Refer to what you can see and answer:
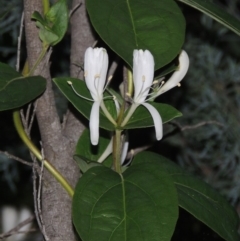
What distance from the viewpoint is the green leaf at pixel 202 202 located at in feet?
2.22

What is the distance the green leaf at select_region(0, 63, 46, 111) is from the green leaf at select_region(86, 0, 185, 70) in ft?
0.34

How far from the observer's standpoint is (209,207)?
0.71 metres

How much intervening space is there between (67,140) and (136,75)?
15 centimetres

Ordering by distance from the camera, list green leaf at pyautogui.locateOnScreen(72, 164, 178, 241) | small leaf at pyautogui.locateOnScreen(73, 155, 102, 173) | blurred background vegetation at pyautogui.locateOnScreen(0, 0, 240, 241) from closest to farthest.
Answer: green leaf at pyautogui.locateOnScreen(72, 164, 178, 241)
small leaf at pyautogui.locateOnScreen(73, 155, 102, 173)
blurred background vegetation at pyautogui.locateOnScreen(0, 0, 240, 241)

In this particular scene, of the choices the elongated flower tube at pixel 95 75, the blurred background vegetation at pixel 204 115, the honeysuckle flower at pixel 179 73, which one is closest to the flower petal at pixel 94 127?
the elongated flower tube at pixel 95 75

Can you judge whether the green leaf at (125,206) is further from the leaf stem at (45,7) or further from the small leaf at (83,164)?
the leaf stem at (45,7)

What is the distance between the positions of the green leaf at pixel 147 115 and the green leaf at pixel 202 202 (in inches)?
2.0

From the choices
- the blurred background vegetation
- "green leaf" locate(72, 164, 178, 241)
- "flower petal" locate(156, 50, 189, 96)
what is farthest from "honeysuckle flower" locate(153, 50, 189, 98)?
the blurred background vegetation

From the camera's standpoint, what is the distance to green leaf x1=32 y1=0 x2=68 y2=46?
2.24 ft

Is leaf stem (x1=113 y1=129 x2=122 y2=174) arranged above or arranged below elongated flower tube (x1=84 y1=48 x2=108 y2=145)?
below

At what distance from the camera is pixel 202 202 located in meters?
0.71

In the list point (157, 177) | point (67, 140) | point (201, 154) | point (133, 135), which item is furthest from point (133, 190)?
point (201, 154)

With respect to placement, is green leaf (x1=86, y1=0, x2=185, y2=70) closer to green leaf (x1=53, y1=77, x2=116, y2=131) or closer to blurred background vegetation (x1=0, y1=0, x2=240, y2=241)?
green leaf (x1=53, y1=77, x2=116, y2=131)

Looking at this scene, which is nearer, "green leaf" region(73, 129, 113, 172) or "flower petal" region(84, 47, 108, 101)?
"flower petal" region(84, 47, 108, 101)
